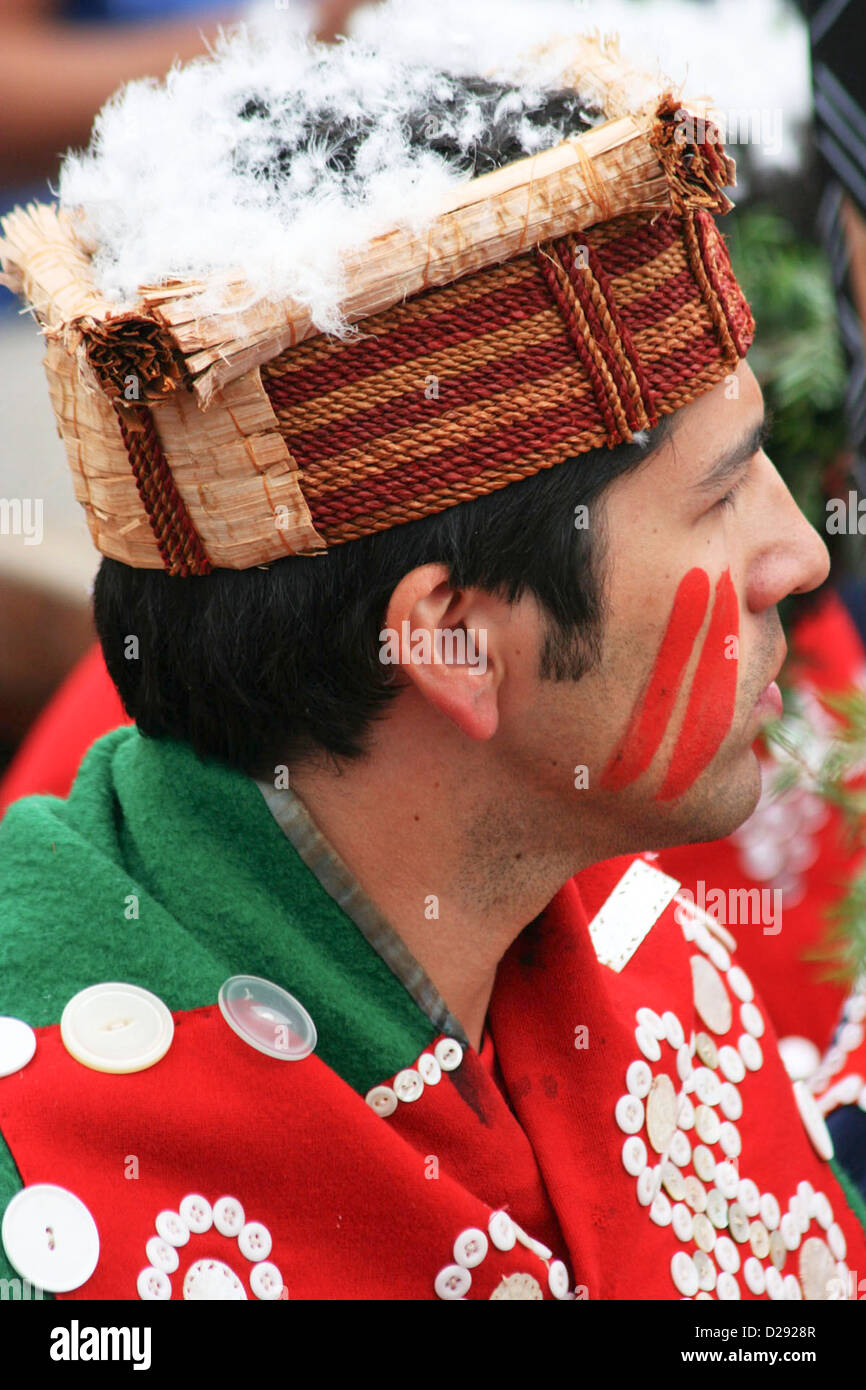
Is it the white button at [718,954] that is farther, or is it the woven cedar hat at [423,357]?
the white button at [718,954]

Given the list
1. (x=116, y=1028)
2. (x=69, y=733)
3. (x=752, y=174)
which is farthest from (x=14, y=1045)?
(x=752, y=174)

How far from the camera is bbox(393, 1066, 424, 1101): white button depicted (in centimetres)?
157

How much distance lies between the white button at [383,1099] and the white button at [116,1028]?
0.22 m

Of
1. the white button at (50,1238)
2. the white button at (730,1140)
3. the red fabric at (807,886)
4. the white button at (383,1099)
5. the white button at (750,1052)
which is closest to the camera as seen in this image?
the white button at (50,1238)

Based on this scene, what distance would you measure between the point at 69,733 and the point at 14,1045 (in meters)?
1.44

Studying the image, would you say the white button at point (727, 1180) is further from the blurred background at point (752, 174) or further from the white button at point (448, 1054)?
the blurred background at point (752, 174)

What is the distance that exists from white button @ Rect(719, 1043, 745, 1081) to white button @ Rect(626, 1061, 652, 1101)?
207 mm

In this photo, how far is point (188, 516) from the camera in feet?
4.99

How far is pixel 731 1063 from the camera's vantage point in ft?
6.53

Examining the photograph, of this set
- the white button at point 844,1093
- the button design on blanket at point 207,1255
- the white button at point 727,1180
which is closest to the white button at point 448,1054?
the button design on blanket at point 207,1255

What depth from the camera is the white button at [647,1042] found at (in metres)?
1.84

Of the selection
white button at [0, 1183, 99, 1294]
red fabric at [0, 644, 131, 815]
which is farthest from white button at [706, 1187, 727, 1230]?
red fabric at [0, 644, 131, 815]

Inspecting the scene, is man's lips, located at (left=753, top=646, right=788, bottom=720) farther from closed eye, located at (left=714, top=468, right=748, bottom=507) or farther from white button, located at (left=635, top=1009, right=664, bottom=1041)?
white button, located at (left=635, top=1009, right=664, bottom=1041)
